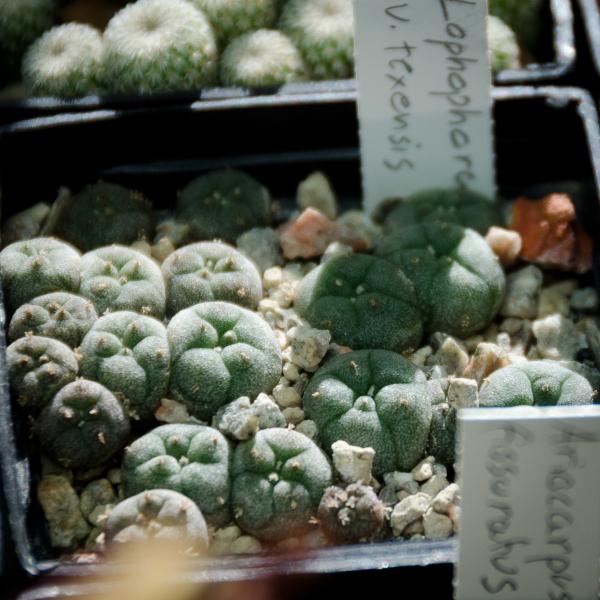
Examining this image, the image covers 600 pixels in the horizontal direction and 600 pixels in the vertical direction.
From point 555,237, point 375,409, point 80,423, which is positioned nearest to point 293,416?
point 375,409

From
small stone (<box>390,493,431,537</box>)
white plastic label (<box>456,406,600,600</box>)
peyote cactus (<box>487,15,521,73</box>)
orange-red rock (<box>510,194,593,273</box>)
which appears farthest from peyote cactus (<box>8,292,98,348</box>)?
peyote cactus (<box>487,15,521,73</box>)

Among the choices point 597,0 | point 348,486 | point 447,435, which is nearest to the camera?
point 348,486

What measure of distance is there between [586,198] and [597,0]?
66 cm

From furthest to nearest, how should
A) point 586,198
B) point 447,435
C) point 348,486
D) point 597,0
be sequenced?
point 597,0 < point 586,198 < point 447,435 < point 348,486

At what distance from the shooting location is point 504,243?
197cm

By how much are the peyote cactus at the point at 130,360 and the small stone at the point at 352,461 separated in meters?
0.33

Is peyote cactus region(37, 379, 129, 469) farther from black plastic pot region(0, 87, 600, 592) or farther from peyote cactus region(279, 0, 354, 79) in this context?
peyote cactus region(279, 0, 354, 79)

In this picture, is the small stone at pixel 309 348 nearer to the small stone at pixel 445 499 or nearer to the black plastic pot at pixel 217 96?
the small stone at pixel 445 499

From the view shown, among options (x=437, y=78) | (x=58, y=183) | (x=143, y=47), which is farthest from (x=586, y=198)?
(x=58, y=183)

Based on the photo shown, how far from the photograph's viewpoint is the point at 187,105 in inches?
80.0

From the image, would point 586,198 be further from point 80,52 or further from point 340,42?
point 80,52

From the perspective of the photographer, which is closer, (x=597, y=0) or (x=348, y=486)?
(x=348, y=486)

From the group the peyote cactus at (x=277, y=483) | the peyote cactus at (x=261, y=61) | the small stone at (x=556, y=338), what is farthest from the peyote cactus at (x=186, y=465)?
the peyote cactus at (x=261, y=61)

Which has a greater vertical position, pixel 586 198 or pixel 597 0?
pixel 597 0
